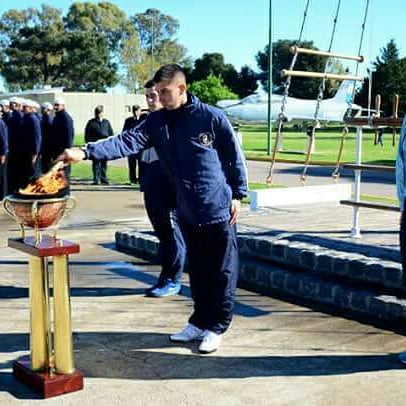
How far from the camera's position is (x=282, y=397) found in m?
4.13

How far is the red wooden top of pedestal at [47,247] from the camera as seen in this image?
4.12 m

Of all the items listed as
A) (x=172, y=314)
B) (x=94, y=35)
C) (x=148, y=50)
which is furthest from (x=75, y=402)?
(x=148, y=50)

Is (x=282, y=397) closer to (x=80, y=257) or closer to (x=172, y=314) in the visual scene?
(x=172, y=314)

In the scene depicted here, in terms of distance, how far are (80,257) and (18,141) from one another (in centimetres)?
638

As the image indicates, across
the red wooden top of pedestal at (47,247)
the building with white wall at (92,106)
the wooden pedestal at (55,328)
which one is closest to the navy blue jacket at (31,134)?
the red wooden top of pedestal at (47,247)

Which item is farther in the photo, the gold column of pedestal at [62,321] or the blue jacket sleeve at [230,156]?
the blue jacket sleeve at [230,156]

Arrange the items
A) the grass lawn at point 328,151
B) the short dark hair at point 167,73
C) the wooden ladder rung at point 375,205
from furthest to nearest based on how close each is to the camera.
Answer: the grass lawn at point 328,151 → the wooden ladder rung at point 375,205 → the short dark hair at point 167,73

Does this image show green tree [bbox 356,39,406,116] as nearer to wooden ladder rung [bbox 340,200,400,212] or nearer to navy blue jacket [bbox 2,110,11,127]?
navy blue jacket [bbox 2,110,11,127]

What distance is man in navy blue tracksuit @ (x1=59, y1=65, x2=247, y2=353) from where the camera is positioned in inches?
190

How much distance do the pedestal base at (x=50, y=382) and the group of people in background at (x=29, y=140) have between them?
30.9 feet

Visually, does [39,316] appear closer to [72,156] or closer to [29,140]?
[72,156]

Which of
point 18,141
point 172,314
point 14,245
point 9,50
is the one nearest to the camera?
point 14,245

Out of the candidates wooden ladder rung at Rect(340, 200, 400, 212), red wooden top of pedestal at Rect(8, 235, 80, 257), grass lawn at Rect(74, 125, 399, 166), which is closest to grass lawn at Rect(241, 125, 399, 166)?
grass lawn at Rect(74, 125, 399, 166)

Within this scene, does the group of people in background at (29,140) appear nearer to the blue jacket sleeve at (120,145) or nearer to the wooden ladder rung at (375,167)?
the wooden ladder rung at (375,167)
